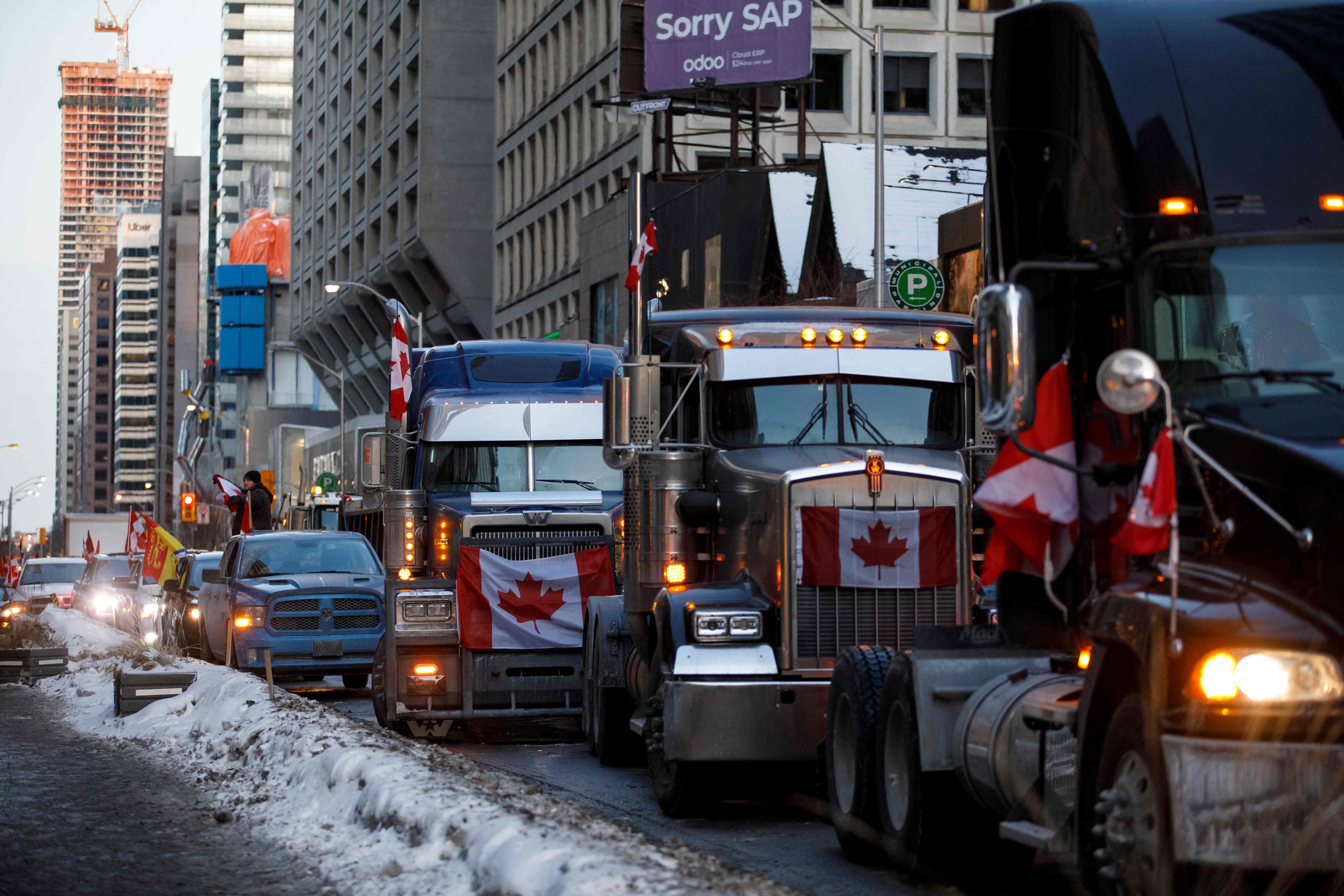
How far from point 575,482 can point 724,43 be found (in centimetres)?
3847

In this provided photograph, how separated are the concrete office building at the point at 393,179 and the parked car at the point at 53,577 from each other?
34367 millimetres

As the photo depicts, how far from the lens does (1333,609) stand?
236 inches

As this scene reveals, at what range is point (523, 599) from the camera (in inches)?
617

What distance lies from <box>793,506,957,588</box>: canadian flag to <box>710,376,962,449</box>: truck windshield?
1.07m

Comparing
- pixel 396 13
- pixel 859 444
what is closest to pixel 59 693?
pixel 859 444

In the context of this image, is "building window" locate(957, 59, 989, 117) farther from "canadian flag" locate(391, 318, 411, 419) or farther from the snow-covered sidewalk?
the snow-covered sidewalk

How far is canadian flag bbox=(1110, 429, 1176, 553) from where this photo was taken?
21.3ft

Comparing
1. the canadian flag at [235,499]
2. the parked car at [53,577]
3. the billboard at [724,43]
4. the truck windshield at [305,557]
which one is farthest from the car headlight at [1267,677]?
the billboard at [724,43]

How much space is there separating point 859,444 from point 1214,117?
201 inches

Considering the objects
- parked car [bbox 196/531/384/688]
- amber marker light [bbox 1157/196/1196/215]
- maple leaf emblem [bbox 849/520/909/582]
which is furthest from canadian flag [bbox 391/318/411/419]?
amber marker light [bbox 1157/196/1196/215]

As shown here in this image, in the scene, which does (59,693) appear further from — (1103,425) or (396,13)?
(396,13)

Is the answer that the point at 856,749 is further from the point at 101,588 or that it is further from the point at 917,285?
the point at 101,588

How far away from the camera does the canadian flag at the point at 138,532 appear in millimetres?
32031


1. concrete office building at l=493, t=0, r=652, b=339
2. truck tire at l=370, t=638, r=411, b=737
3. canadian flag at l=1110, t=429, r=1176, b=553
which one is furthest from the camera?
concrete office building at l=493, t=0, r=652, b=339
